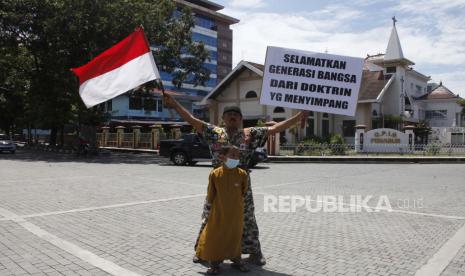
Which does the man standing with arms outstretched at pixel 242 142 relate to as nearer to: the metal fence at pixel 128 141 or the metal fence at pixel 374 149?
the metal fence at pixel 374 149

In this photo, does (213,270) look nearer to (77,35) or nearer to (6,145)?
(77,35)

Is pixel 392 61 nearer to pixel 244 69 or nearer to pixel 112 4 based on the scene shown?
pixel 244 69

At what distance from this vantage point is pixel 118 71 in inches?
227

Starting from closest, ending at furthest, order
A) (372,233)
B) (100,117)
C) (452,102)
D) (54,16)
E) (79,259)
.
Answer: (79,259)
(372,233)
(54,16)
(100,117)
(452,102)

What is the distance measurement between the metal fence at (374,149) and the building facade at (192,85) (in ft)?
74.4

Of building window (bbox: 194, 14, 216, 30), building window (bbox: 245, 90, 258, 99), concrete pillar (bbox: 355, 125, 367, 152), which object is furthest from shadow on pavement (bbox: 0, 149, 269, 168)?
building window (bbox: 194, 14, 216, 30)

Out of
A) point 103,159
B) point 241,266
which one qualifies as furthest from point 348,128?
point 241,266

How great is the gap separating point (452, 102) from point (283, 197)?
143ft

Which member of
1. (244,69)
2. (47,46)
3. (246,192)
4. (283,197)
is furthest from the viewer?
(244,69)

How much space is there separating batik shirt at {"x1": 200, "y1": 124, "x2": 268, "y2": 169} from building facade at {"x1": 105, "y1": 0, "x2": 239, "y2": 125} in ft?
128

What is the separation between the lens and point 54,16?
2316 centimetres

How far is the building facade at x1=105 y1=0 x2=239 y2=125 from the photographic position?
4459 centimetres

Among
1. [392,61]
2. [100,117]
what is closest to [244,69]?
[100,117]

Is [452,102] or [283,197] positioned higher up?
[452,102]
